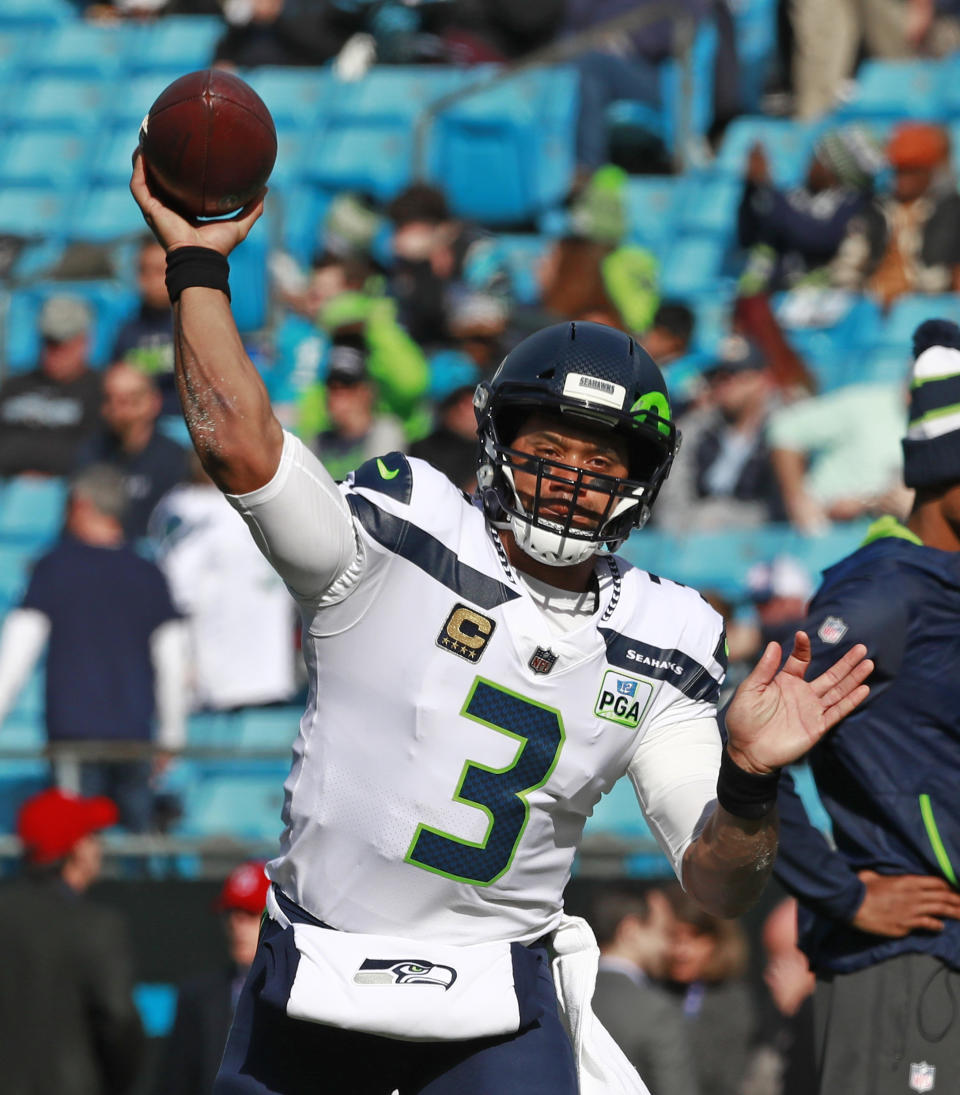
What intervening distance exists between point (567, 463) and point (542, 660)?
1.14ft

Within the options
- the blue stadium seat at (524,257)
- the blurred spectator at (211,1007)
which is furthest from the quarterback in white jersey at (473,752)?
the blue stadium seat at (524,257)

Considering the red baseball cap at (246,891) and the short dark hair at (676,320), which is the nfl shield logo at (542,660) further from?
the short dark hair at (676,320)

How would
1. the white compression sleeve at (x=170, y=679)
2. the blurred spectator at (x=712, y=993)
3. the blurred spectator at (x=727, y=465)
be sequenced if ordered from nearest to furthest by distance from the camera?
1. the blurred spectator at (x=712, y=993)
2. the white compression sleeve at (x=170, y=679)
3. the blurred spectator at (x=727, y=465)

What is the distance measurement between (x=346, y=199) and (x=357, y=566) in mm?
7789

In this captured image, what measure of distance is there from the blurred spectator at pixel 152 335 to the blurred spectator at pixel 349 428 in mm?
1533

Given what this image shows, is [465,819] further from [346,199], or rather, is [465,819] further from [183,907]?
[346,199]

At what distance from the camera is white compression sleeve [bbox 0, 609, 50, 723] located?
7.60 m

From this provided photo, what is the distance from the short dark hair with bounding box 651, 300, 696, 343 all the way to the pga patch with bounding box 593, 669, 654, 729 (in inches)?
231

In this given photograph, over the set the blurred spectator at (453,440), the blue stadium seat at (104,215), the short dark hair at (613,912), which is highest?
the blurred spectator at (453,440)

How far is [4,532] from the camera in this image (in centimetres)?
978

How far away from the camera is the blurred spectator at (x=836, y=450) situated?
7.98 m

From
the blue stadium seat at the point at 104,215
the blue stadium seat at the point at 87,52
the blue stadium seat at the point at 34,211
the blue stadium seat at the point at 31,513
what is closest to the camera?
the blue stadium seat at the point at 31,513

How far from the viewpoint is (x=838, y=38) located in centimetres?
1168

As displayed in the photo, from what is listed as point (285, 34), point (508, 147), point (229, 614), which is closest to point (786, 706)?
point (229, 614)
